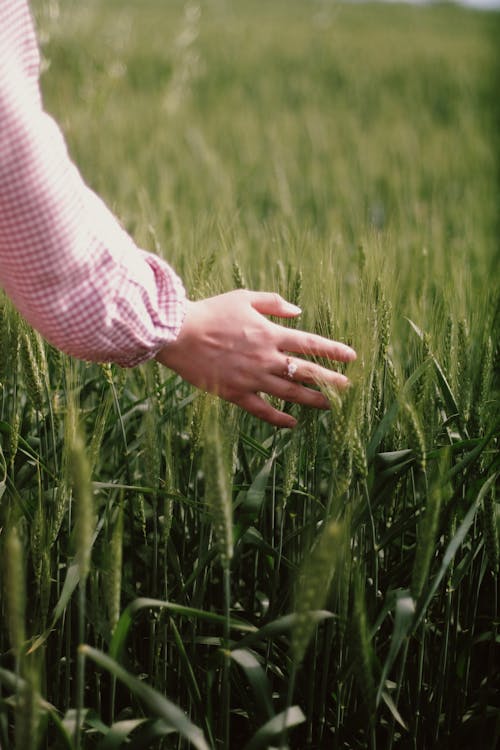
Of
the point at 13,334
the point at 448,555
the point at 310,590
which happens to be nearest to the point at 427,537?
the point at 448,555

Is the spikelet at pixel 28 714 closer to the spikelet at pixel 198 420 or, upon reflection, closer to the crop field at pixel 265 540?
the crop field at pixel 265 540

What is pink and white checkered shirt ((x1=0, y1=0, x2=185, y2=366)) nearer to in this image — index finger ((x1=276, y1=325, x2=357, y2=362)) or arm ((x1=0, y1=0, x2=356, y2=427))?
arm ((x1=0, y1=0, x2=356, y2=427))

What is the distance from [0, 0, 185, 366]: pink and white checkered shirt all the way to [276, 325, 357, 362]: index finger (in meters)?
0.13

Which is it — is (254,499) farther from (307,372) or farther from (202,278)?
(202,278)

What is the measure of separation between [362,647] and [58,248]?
0.55 meters

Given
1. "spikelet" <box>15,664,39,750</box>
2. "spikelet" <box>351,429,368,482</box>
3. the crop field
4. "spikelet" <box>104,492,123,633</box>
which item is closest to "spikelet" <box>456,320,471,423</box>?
the crop field

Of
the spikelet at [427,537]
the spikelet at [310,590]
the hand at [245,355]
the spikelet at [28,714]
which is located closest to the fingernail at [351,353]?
the hand at [245,355]

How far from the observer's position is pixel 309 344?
1.08 m

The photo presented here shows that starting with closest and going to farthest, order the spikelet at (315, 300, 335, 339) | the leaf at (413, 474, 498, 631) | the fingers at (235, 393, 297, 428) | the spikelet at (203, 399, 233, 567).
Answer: the spikelet at (203, 399, 233, 567) → the leaf at (413, 474, 498, 631) → the fingers at (235, 393, 297, 428) → the spikelet at (315, 300, 335, 339)

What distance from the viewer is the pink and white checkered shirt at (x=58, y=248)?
0.89 metres

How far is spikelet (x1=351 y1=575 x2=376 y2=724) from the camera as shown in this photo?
2.98 feet

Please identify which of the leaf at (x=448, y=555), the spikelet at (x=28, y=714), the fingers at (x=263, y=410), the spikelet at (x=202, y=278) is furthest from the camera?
the spikelet at (x=202, y=278)

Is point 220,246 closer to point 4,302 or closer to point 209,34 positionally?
point 4,302

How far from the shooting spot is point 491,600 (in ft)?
4.39
